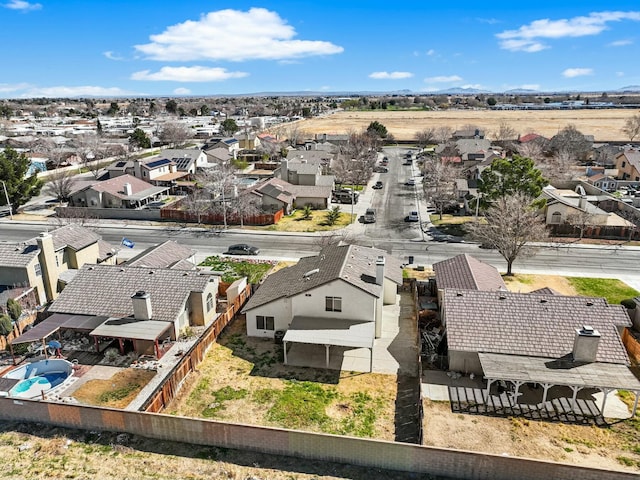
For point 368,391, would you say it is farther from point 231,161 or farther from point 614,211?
point 231,161

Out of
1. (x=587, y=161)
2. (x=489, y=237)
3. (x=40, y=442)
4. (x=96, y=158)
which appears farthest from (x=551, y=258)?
(x=96, y=158)

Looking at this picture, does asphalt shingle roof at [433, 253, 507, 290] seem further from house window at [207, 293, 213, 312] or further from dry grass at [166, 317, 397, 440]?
house window at [207, 293, 213, 312]

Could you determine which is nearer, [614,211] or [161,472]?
[161,472]

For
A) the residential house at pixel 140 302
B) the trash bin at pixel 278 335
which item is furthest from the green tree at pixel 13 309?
the trash bin at pixel 278 335

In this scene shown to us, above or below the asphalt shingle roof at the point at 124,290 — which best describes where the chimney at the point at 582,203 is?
above

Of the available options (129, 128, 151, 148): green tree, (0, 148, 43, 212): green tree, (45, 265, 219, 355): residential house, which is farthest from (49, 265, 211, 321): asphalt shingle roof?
(129, 128, 151, 148): green tree

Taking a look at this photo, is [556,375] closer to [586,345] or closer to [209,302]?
[586,345]

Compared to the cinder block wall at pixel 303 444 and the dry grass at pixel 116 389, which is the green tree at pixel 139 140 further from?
the cinder block wall at pixel 303 444
